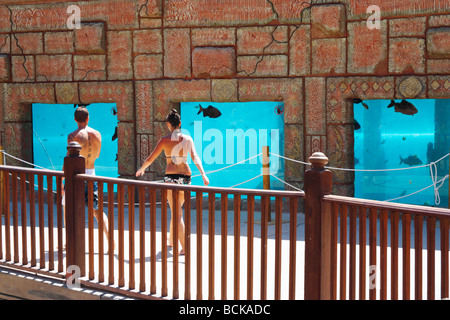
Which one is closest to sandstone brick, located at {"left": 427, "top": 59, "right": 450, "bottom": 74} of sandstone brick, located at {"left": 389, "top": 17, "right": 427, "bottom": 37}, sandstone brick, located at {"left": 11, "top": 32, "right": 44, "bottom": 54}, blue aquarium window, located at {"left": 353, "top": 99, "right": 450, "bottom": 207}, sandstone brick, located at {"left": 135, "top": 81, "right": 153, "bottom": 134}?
sandstone brick, located at {"left": 389, "top": 17, "right": 427, "bottom": 37}

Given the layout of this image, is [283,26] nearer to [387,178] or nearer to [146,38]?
[146,38]

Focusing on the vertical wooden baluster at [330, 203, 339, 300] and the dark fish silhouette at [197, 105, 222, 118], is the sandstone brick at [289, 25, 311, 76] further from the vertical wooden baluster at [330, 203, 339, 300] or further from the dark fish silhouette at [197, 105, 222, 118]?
the vertical wooden baluster at [330, 203, 339, 300]

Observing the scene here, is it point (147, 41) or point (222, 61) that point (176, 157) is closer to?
point (222, 61)

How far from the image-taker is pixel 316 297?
12.6ft

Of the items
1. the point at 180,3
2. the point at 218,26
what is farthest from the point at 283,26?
the point at 180,3

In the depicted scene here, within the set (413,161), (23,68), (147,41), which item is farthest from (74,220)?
(413,161)

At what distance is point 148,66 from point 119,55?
19.2 inches

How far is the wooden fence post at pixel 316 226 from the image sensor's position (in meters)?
3.80

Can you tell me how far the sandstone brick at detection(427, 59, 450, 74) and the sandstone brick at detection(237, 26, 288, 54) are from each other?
6.13ft

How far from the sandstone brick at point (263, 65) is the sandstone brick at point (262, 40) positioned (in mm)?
80

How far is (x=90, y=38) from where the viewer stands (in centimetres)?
955

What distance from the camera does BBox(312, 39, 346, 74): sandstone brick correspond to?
8.48 m

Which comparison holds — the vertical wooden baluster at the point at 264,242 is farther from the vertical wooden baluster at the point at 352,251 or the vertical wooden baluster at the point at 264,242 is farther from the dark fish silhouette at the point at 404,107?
the dark fish silhouette at the point at 404,107

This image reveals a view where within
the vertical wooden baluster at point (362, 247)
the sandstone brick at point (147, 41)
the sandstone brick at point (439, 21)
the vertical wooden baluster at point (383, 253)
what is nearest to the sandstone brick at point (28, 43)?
the sandstone brick at point (147, 41)
